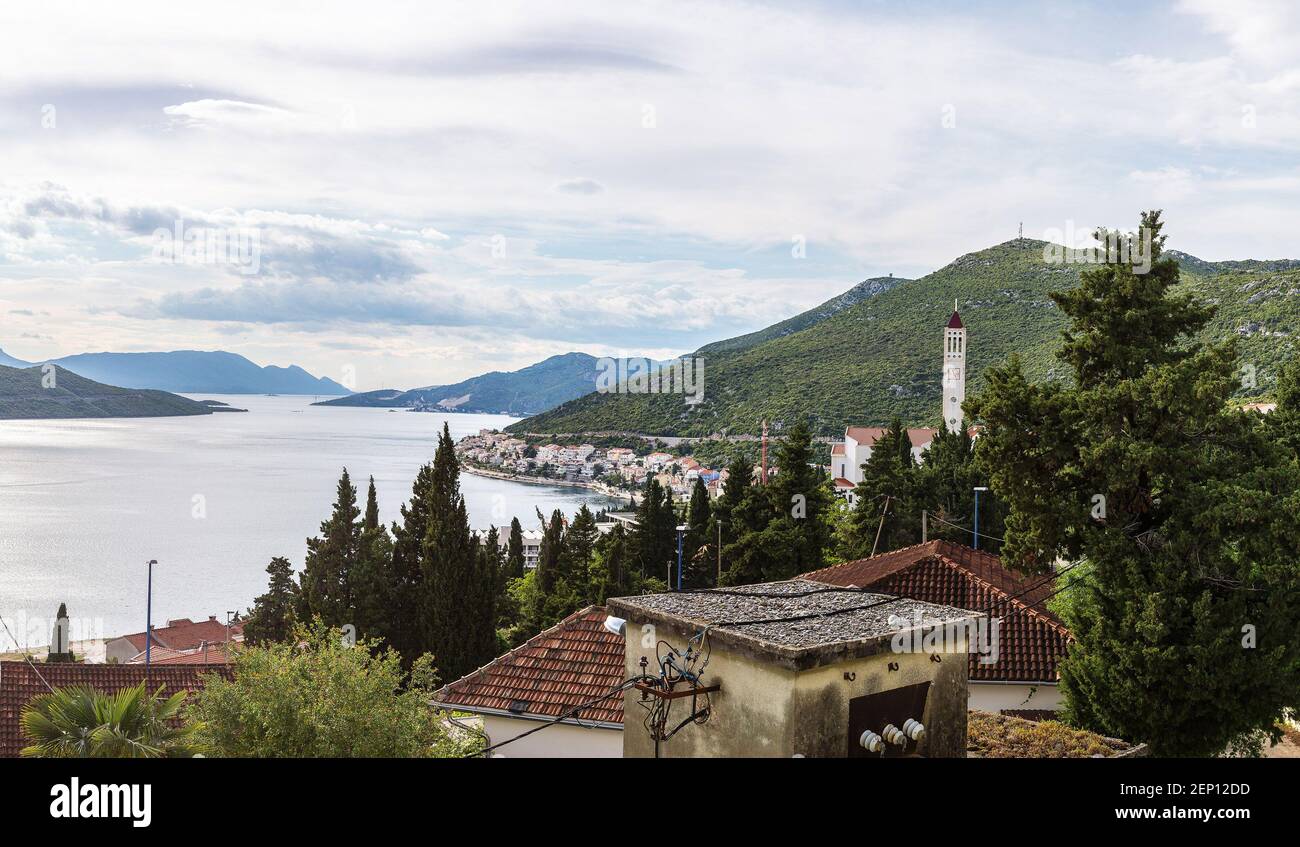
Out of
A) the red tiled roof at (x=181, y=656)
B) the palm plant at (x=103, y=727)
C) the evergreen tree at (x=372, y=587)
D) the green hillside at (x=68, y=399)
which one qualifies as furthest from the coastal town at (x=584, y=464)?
the palm plant at (x=103, y=727)

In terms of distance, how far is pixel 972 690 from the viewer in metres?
13.6

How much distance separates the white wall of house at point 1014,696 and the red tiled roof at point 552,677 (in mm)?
5524

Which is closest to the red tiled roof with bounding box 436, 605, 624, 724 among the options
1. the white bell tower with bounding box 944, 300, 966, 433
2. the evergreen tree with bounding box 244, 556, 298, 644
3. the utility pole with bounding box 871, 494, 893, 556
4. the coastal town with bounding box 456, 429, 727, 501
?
the evergreen tree with bounding box 244, 556, 298, 644

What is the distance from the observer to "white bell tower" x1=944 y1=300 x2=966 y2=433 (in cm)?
7244

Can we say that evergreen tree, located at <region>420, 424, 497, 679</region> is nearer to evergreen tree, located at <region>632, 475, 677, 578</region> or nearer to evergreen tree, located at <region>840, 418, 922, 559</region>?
evergreen tree, located at <region>632, 475, 677, 578</region>

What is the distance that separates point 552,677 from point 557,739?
1301 mm

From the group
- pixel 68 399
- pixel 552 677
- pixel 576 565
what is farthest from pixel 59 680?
pixel 68 399

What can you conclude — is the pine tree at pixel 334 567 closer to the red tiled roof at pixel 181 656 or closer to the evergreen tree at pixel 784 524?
the red tiled roof at pixel 181 656

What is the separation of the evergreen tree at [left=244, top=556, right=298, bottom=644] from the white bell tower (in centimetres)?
A: 5624

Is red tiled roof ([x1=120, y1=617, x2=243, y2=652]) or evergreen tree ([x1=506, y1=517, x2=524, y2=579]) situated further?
evergreen tree ([x1=506, y1=517, x2=524, y2=579])

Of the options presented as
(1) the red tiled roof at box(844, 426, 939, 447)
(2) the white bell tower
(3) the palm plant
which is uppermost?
(2) the white bell tower

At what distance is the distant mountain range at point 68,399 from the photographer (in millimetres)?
140125

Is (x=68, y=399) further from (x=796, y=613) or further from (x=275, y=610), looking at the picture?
(x=796, y=613)
